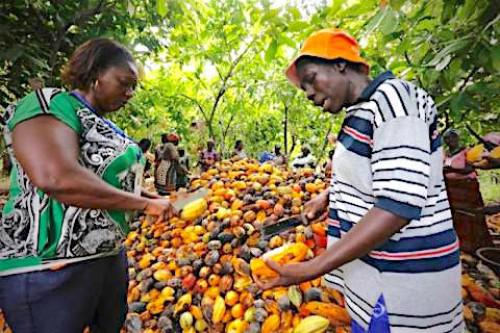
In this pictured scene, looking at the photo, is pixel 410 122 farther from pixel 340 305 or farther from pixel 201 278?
pixel 201 278

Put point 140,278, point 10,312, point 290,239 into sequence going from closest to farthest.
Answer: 1. point 10,312
2. point 290,239
3. point 140,278

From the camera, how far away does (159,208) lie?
4.71 ft

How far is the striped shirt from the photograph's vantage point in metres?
0.99

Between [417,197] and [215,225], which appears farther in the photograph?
[215,225]

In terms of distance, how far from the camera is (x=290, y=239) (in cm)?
240

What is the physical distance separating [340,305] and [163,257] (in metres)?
1.31

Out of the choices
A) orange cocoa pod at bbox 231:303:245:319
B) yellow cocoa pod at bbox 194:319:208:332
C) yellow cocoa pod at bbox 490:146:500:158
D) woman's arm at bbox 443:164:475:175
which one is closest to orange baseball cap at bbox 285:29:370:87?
orange cocoa pod at bbox 231:303:245:319

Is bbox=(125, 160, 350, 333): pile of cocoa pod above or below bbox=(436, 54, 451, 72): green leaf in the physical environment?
below

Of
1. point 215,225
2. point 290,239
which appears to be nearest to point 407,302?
point 290,239

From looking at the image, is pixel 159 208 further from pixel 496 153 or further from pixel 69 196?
pixel 496 153

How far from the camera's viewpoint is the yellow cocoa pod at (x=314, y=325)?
191 cm

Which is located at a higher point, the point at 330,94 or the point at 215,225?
the point at 330,94

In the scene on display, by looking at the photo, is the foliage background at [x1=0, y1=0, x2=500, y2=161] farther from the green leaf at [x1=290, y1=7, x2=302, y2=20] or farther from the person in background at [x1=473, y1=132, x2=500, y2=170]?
the person in background at [x1=473, y1=132, x2=500, y2=170]

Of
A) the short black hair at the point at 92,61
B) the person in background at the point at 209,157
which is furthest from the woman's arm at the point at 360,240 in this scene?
the person in background at the point at 209,157
